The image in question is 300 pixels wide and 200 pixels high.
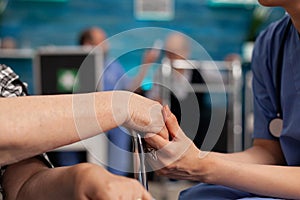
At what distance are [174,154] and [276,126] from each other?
0.35m

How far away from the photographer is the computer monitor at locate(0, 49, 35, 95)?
397 cm

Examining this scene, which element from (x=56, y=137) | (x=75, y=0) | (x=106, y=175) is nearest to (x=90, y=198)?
(x=106, y=175)

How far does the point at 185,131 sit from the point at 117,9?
3.67m

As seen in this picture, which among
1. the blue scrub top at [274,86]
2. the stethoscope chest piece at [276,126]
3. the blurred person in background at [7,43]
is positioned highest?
the blue scrub top at [274,86]

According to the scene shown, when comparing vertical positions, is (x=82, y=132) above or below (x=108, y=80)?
above

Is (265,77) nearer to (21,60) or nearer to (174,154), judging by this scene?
(174,154)

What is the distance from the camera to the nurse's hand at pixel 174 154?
0.78 m

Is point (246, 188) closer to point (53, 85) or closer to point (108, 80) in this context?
point (108, 80)

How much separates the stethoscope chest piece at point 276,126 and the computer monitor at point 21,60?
3072 millimetres

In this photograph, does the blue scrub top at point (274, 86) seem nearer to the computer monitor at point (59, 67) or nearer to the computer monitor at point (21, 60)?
the computer monitor at point (59, 67)

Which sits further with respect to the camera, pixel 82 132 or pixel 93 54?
pixel 93 54

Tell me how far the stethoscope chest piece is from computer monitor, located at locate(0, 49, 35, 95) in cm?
307

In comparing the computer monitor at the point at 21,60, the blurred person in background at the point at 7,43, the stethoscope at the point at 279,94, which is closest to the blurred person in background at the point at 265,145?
the stethoscope at the point at 279,94

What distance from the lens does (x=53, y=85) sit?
107 inches
